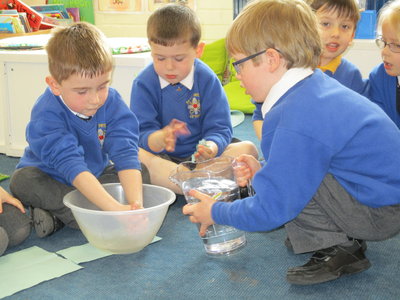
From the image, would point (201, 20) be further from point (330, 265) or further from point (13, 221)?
point (330, 265)

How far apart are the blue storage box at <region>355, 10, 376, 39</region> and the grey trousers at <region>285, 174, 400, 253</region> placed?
1786 mm

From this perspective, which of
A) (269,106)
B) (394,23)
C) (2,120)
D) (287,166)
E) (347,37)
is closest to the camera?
(287,166)

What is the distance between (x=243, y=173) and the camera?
129cm

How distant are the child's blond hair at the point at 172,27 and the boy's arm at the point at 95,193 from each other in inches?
20.0

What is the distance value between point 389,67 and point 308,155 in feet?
2.22

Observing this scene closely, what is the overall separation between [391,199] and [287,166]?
245 mm

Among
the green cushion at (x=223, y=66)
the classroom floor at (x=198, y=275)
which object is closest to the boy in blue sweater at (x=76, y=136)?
the classroom floor at (x=198, y=275)

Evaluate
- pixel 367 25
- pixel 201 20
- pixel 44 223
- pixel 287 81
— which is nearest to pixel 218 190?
pixel 287 81

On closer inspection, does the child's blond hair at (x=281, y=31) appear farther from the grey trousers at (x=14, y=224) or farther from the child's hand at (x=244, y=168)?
the grey trousers at (x=14, y=224)

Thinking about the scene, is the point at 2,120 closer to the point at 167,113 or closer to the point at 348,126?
the point at 167,113

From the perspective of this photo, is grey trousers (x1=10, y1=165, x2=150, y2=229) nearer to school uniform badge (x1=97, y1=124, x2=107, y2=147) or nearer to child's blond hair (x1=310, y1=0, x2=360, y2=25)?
school uniform badge (x1=97, y1=124, x2=107, y2=147)

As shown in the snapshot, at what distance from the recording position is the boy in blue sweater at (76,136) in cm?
130

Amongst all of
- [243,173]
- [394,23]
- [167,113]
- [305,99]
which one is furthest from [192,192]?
[394,23]

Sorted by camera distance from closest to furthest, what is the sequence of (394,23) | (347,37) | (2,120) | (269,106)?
(269,106), (394,23), (347,37), (2,120)
